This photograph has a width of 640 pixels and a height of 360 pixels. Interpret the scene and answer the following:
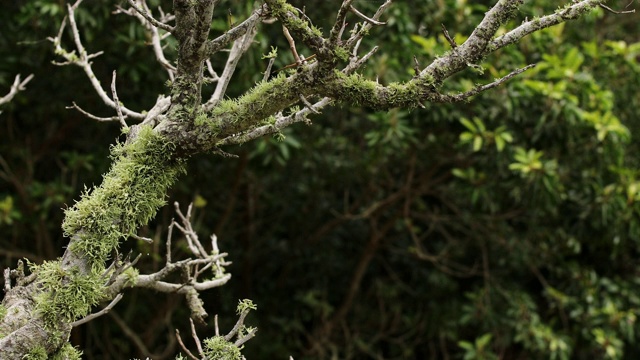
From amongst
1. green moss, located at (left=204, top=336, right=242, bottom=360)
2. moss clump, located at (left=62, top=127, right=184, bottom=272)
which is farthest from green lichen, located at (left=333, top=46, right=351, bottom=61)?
green moss, located at (left=204, top=336, right=242, bottom=360)

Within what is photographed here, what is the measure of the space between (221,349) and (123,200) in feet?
1.33

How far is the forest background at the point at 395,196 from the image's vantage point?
3.87 m

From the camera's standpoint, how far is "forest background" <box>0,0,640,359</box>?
3.87 metres

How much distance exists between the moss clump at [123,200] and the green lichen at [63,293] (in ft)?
0.14

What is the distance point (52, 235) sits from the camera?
5000mm

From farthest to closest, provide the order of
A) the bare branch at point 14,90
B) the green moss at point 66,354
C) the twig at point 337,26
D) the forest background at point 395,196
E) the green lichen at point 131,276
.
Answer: the forest background at point 395,196
the bare branch at point 14,90
the green lichen at point 131,276
the green moss at point 66,354
the twig at point 337,26

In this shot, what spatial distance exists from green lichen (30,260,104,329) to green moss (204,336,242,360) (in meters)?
0.28

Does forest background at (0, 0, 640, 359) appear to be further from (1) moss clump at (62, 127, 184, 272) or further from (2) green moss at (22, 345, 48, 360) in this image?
(2) green moss at (22, 345, 48, 360)

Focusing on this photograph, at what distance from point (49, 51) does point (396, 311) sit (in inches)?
115

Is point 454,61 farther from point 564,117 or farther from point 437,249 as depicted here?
point 437,249

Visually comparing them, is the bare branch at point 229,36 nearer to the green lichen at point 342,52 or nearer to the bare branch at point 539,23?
the green lichen at point 342,52

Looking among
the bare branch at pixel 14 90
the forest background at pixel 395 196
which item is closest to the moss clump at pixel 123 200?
the bare branch at pixel 14 90

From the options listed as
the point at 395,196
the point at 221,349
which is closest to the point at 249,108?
the point at 221,349

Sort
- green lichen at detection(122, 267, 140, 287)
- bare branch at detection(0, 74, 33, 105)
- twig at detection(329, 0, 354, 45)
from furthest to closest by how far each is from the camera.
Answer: bare branch at detection(0, 74, 33, 105), green lichen at detection(122, 267, 140, 287), twig at detection(329, 0, 354, 45)
